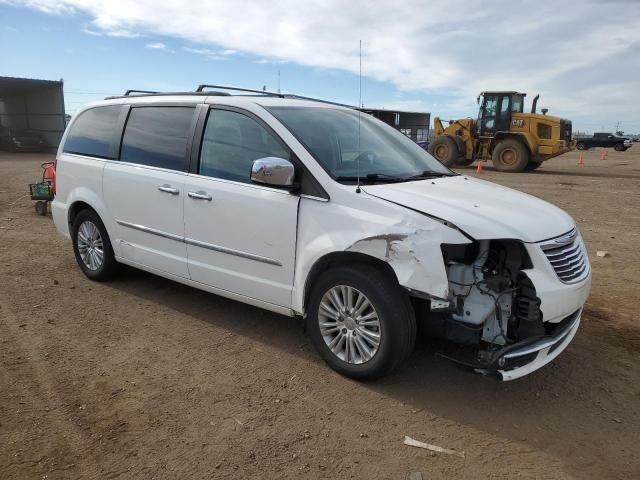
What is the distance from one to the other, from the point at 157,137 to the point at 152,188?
47 cm

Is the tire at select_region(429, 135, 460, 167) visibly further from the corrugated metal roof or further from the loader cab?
the corrugated metal roof

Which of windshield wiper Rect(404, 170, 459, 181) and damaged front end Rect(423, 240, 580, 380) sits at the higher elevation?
windshield wiper Rect(404, 170, 459, 181)

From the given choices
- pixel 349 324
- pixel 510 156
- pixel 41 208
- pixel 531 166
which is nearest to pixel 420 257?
pixel 349 324

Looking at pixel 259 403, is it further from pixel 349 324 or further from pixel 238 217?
pixel 238 217

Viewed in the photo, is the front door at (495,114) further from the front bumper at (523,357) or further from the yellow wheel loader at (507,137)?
the front bumper at (523,357)

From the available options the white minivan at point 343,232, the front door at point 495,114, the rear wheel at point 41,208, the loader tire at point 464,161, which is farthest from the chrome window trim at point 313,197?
the loader tire at point 464,161

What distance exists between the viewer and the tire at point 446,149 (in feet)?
66.5

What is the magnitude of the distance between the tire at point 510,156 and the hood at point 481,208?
1697 cm

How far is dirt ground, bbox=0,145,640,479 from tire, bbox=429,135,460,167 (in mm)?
16081

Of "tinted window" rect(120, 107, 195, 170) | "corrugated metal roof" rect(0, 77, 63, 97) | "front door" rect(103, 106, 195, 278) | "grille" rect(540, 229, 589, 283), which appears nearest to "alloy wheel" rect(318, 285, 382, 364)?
"grille" rect(540, 229, 589, 283)

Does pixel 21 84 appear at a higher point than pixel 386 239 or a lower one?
higher

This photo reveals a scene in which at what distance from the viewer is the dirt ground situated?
2650mm

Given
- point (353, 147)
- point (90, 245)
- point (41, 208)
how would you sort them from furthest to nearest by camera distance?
point (41, 208) < point (90, 245) < point (353, 147)

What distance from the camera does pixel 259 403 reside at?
3.18 meters
